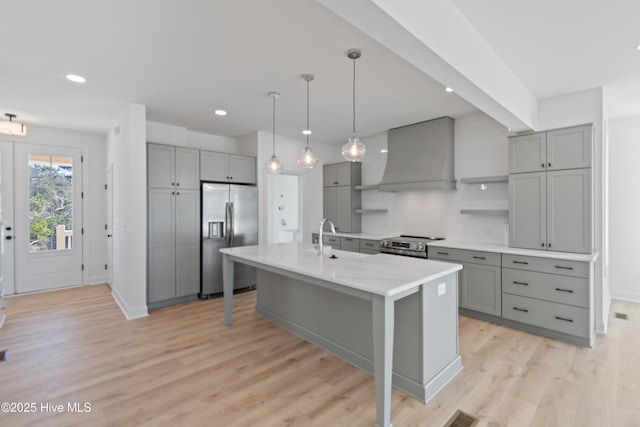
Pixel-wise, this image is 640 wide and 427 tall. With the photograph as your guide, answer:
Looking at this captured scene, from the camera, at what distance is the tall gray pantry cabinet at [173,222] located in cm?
428

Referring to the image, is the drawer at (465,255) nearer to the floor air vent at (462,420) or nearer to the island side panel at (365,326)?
the island side panel at (365,326)

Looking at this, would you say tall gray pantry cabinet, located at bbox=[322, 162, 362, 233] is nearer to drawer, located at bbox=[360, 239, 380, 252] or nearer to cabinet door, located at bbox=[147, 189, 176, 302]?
drawer, located at bbox=[360, 239, 380, 252]

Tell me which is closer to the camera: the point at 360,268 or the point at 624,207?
the point at 360,268

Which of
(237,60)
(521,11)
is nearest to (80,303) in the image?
(237,60)

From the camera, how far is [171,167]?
443 centimetres

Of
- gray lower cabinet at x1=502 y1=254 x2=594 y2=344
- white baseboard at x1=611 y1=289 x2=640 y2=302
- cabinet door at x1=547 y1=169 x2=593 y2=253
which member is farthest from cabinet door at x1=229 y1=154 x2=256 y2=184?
white baseboard at x1=611 y1=289 x2=640 y2=302

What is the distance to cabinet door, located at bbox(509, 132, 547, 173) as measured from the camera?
11.4 ft

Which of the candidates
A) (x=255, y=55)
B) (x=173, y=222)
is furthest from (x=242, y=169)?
(x=255, y=55)

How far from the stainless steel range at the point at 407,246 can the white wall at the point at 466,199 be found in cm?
32

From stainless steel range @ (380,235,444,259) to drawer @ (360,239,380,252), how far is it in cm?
15

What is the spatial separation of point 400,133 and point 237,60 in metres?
3.04

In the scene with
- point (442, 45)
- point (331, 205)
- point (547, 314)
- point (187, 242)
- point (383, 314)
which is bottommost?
point (547, 314)

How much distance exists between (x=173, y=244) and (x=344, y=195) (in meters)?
3.09

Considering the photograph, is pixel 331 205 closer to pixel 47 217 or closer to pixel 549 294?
pixel 549 294
